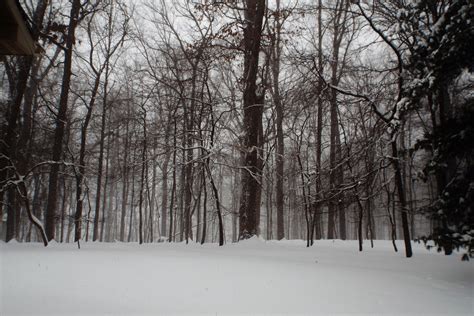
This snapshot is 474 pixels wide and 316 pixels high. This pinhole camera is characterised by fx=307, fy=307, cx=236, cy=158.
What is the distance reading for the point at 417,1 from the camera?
569 cm

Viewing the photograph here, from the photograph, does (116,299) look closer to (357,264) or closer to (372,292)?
(372,292)

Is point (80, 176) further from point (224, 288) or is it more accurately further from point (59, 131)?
point (224, 288)

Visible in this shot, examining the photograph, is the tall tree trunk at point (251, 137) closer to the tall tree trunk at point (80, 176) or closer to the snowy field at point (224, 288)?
the snowy field at point (224, 288)

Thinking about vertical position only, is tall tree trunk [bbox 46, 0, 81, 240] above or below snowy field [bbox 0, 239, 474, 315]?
above

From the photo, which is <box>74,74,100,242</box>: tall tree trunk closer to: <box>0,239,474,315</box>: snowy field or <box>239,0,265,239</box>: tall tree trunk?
<box>0,239,474,315</box>: snowy field

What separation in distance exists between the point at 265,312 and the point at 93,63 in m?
15.9

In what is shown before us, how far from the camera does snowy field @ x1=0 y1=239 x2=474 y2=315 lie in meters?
2.92

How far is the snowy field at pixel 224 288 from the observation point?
2.92 m

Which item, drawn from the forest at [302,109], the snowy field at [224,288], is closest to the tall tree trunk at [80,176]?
the forest at [302,109]

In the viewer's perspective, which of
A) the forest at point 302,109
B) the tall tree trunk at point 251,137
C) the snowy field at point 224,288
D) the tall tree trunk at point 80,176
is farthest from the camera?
the tall tree trunk at point 80,176

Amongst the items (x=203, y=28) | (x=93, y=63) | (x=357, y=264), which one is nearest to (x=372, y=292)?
(x=357, y=264)

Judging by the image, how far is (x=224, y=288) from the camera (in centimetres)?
351

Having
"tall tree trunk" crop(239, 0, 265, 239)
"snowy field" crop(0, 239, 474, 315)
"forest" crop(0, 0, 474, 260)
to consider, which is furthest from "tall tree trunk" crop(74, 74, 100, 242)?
"tall tree trunk" crop(239, 0, 265, 239)

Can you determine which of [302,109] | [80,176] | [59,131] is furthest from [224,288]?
[59,131]
